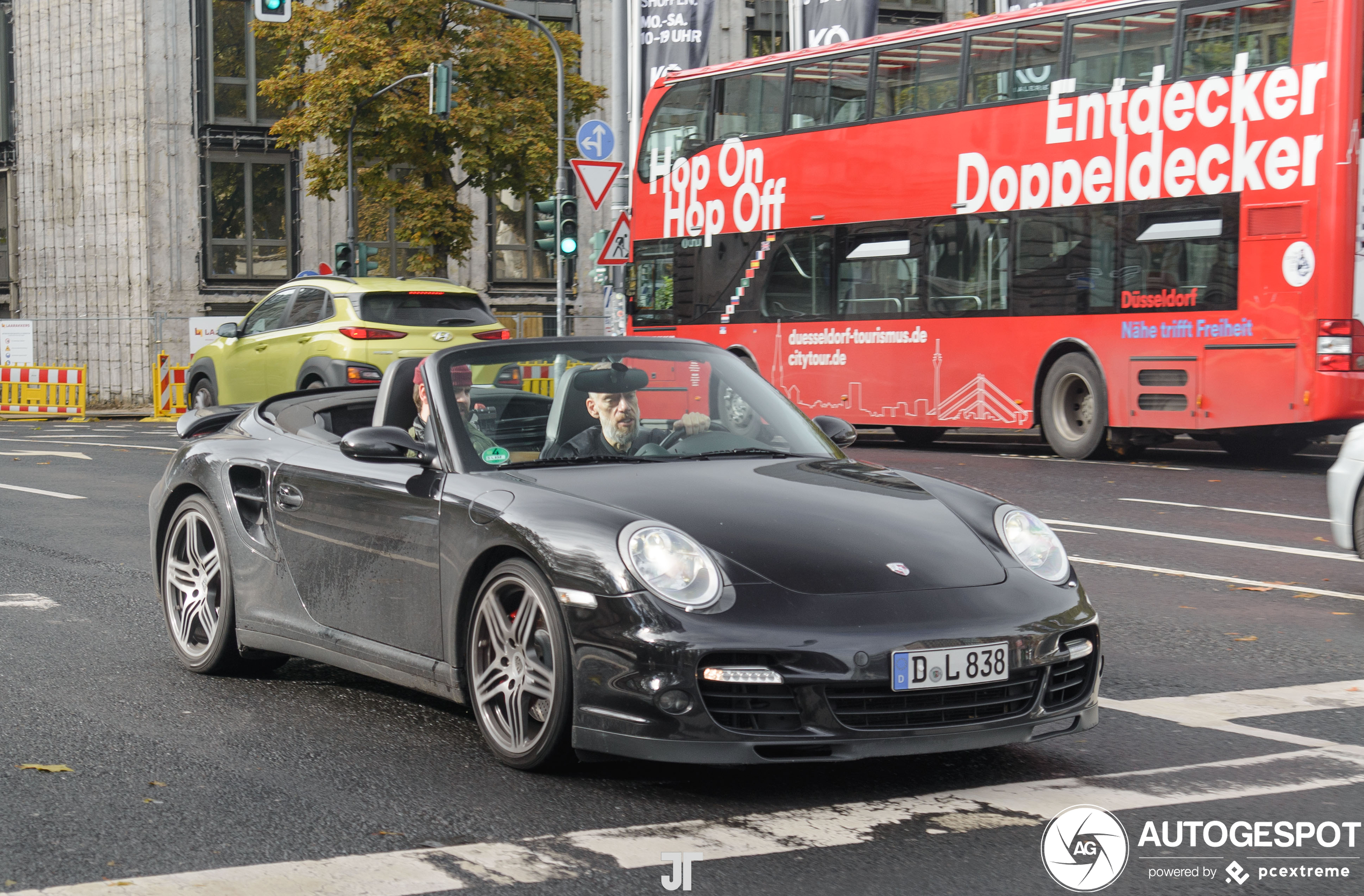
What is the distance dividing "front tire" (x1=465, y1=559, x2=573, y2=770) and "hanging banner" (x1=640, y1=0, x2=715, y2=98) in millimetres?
21030

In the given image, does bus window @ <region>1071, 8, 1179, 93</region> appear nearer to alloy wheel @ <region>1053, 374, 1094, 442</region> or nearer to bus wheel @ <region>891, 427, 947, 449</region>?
alloy wheel @ <region>1053, 374, 1094, 442</region>

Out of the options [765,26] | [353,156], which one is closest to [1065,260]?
[353,156]

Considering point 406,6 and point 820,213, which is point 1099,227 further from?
point 406,6

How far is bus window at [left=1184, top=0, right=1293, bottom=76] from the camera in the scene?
15.4 m

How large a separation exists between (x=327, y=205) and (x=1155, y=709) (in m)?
37.0

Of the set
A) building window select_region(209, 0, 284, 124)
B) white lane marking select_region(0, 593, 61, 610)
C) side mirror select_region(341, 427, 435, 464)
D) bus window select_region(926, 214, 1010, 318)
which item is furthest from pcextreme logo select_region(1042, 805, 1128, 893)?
building window select_region(209, 0, 284, 124)

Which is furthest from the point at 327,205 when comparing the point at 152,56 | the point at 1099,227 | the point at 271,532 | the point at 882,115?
the point at 271,532

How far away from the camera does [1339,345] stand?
14992 millimetres

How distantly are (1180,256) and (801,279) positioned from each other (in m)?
5.27

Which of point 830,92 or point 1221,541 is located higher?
point 830,92

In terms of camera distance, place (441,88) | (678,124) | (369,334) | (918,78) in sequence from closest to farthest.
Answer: (369,334)
(918,78)
(678,124)
(441,88)

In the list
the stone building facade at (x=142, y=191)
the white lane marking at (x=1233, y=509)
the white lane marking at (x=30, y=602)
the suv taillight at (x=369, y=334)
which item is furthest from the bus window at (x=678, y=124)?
the stone building facade at (x=142, y=191)

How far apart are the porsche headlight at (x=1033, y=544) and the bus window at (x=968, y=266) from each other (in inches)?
519

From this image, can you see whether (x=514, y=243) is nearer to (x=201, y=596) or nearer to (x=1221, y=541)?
(x=1221, y=541)
